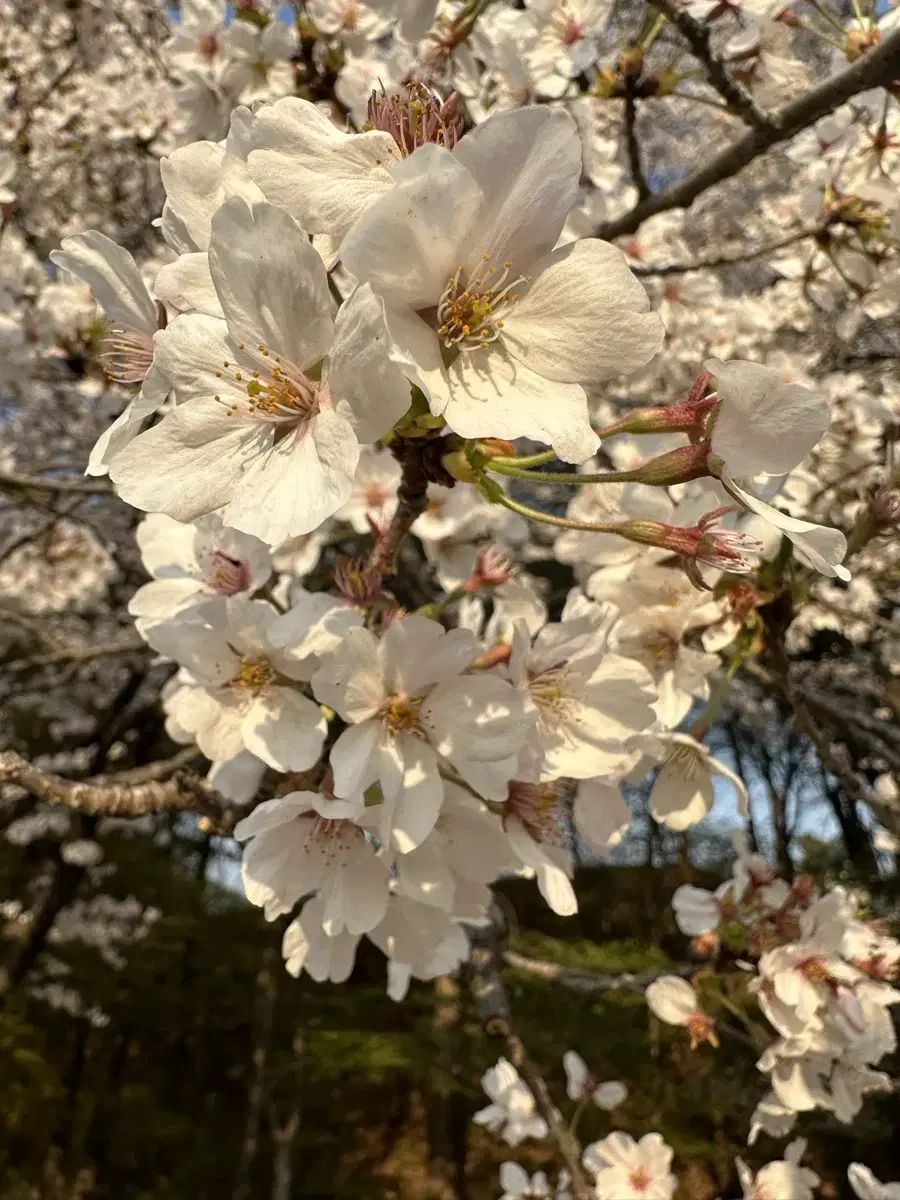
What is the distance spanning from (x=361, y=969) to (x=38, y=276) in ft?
27.1

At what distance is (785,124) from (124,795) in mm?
1758

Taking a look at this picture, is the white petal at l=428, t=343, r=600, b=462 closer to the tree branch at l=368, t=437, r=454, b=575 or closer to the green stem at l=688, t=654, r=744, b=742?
the tree branch at l=368, t=437, r=454, b=575

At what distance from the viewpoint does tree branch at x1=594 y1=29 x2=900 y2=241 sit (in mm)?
Answer: 1397

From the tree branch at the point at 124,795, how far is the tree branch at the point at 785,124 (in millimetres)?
1598

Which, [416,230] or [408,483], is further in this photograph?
[408,483]

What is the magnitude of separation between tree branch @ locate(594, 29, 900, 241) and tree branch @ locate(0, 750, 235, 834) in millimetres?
1598

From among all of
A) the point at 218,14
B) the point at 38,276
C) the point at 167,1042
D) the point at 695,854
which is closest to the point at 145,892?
the point at 167,1042

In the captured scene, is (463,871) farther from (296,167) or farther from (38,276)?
(38,276)

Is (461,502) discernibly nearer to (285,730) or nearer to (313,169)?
(285,730)

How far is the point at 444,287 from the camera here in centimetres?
76

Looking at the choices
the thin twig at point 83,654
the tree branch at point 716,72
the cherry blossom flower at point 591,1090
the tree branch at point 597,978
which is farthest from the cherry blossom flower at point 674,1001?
the thin twig at point 83,654

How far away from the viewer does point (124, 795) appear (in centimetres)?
127

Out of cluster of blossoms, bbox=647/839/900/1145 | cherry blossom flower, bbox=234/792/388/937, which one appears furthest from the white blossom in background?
cherry blossom flower, bbox=234/792/388/937

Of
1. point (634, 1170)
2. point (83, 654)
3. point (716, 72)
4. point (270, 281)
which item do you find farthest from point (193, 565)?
point (83, 654)
